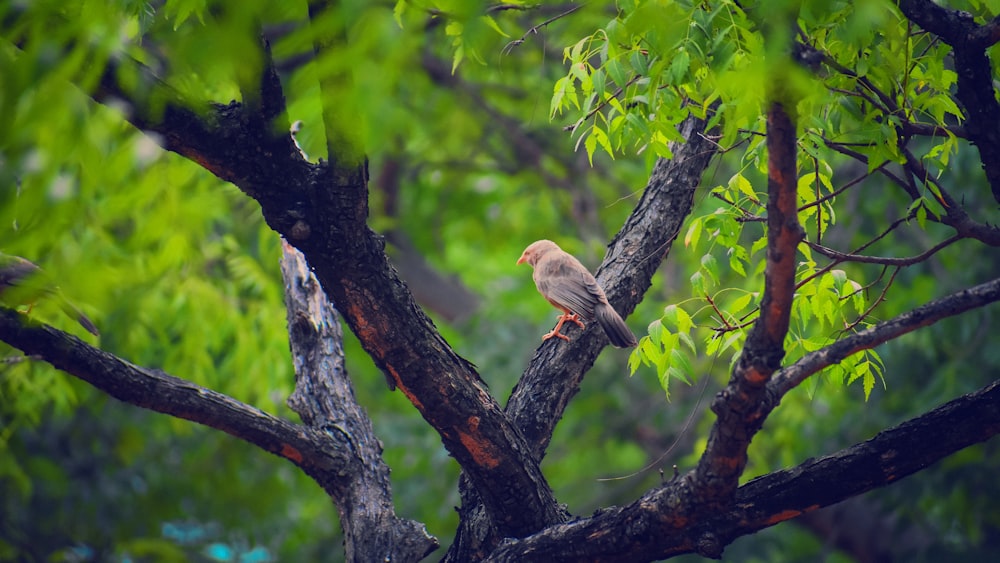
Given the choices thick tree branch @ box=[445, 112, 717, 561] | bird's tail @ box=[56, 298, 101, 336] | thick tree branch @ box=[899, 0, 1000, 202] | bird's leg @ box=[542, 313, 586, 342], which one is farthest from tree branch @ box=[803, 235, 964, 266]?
bird's tail @ box=[56, 298, 101, 336]

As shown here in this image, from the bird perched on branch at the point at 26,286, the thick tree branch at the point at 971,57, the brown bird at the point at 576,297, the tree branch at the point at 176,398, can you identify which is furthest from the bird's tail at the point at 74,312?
the thick tree branch at the point at 971,57

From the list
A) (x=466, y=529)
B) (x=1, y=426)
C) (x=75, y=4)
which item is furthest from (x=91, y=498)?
(x=75, y=4)

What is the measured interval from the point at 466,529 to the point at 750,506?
1.32 metres

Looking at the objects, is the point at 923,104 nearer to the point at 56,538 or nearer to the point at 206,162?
the point at 206,162

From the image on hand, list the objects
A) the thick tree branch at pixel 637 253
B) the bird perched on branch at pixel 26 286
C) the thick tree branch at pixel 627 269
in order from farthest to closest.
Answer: the thick tree branch at pixel 637 253
the thick tree branch at pixel 627 269
the bird perched on branch at pixel 26 286

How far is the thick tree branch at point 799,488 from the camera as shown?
9.76ft

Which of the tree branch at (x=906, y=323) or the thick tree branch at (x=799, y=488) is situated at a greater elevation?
the tree branch at (x=906, y=323)

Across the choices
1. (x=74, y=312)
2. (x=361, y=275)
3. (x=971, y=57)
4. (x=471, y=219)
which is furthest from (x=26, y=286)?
(x=471, y=219)

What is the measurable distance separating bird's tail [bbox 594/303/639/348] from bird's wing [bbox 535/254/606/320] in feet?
0.17

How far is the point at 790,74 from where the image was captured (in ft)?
6.77

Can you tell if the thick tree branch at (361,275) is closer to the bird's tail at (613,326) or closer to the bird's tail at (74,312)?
the bird's tail at (74,312)

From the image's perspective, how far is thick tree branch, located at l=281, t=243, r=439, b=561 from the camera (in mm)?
3854

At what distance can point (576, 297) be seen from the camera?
4.75 metres

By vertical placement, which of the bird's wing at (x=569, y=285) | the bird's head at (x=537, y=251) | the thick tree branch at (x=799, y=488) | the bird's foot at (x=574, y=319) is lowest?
the thick tree branch at (x=799, y=488)
